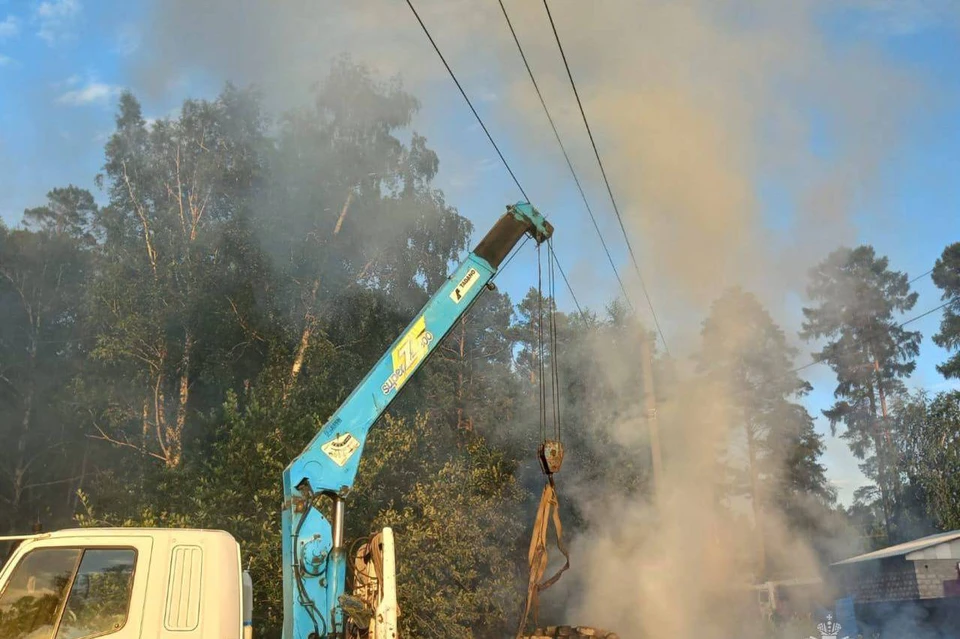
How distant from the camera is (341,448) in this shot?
7.02 metres

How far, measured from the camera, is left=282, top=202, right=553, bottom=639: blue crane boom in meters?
6.31

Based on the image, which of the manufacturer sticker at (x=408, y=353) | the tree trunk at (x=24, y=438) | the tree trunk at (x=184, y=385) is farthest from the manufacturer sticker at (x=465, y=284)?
the tree trunk at (x=24, y=438)

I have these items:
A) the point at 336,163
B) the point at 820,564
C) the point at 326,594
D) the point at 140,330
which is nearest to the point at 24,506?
the point at 140,330

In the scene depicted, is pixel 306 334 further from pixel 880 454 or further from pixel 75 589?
pixel 880 454

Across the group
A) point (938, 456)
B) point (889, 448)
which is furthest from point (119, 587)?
point (889, 448)

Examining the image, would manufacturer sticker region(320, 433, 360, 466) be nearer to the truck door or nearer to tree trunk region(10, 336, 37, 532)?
the truck door

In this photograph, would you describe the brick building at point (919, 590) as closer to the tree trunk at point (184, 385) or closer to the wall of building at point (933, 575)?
the wall of building at point (933, 575)

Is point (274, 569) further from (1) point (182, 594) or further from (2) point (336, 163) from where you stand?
(2) point (336, 163)

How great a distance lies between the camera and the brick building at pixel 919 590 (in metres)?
→ 18.7

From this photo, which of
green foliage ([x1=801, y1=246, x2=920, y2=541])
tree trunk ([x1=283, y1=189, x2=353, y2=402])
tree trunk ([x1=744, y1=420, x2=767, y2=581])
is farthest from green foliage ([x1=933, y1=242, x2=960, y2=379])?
tree trunk ([x1=283, y1=189, x2=353, y2=402])

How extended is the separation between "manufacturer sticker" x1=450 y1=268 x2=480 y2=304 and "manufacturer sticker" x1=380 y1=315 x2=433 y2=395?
1.48ft

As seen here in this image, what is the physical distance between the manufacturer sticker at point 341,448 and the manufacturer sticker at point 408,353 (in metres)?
0.58

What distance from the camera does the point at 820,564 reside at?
30969 mm

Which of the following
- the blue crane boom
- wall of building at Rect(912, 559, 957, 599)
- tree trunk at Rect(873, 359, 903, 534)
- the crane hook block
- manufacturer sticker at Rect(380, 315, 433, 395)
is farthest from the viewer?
tree trunk at Rect(873, 359, 903, 534)
